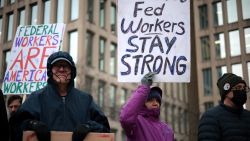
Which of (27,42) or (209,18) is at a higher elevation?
(209,18)

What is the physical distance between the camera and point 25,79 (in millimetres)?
6445

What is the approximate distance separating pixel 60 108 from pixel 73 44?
1057 inches

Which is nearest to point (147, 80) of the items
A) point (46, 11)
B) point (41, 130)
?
point (41, 130)

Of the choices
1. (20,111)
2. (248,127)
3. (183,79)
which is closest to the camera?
(20,111)

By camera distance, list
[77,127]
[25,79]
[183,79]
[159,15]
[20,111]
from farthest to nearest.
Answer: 1. [25,79]
2. [159,15]
3. [183,79]
4. [20,111]
5. [77,127]

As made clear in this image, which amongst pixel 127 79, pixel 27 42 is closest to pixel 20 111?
pixel 127 79

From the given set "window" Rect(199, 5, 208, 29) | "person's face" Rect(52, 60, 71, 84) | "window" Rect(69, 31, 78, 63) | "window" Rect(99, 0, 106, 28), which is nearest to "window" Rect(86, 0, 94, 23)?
"window" Rect(99, 0, 106, 28)

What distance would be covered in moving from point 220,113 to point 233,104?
0.17m

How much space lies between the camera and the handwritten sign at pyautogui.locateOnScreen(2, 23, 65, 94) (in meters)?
6.42

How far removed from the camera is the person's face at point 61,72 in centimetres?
339

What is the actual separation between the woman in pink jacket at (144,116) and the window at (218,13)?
3300 cm

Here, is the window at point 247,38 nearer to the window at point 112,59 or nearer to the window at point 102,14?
the window at point 112,59

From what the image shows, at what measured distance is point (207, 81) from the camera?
40344 mm

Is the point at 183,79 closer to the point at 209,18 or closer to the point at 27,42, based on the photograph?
the point at 27,42
